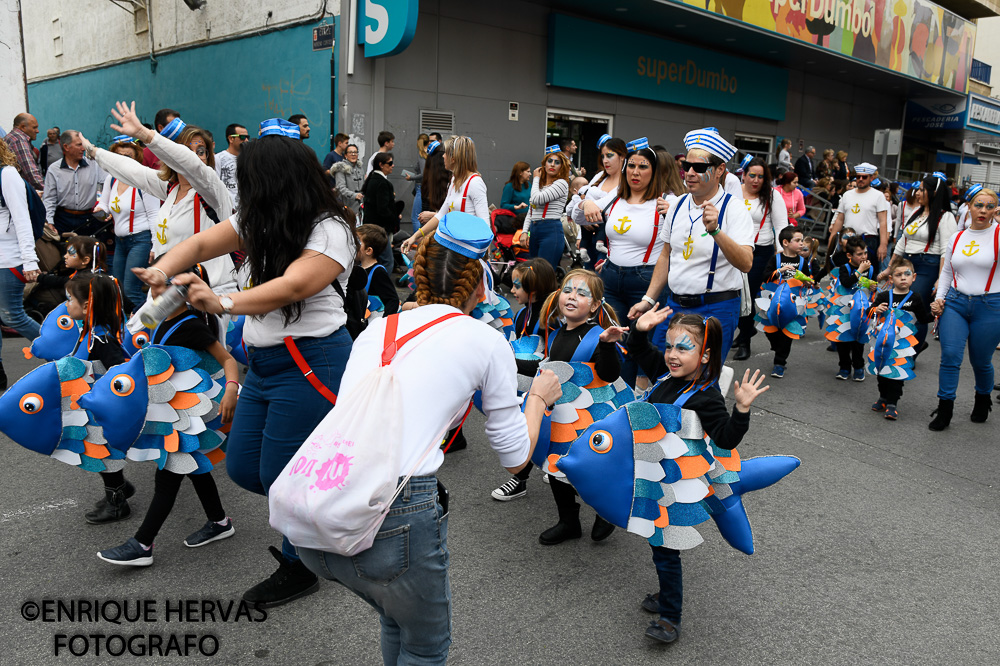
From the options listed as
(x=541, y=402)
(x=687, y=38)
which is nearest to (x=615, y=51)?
(x=687, y=38)

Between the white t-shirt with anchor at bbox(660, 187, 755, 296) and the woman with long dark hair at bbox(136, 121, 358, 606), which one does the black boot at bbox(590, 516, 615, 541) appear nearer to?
the white t-shirt with anchor at bbox(660, 187, 755, 296)

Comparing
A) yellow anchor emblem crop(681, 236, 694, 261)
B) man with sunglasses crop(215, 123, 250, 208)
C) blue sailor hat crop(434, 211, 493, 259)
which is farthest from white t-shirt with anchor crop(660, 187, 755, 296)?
man with sunglasses crop(215, 123, 250, 208)

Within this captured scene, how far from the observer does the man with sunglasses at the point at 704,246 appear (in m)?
4.08

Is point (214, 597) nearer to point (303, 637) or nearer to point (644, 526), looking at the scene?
point (303, 637)

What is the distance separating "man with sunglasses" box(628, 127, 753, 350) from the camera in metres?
4.08

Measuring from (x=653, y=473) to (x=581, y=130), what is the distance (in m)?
13.8

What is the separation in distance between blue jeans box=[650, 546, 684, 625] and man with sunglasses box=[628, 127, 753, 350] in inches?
55.0

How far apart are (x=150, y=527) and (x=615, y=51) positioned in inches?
569

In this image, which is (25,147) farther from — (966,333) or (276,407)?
(966,333)

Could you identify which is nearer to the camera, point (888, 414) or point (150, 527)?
point (150, 527)

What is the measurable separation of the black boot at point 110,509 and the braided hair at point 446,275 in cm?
268

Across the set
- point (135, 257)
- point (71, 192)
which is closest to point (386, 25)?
point (71, 192)

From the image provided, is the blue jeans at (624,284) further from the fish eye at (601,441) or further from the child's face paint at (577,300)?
the fish eye at (601,441)

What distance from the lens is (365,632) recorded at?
300 centimetres
